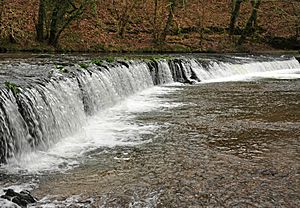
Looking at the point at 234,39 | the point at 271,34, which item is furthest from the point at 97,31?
the point at 271,34

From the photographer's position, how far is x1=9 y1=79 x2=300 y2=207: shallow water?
A: 5141 mm

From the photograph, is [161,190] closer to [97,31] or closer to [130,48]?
[130,48]

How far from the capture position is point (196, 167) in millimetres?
6234

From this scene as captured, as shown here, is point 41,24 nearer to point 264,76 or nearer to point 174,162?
point 264,76

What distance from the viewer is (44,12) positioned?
22531 mm

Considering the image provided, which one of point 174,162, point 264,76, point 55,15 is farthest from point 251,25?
point 174,162

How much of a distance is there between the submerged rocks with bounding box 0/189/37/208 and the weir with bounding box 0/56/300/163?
155cm

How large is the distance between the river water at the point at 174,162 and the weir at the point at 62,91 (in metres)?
0.31

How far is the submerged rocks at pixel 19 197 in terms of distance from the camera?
15.7 ft

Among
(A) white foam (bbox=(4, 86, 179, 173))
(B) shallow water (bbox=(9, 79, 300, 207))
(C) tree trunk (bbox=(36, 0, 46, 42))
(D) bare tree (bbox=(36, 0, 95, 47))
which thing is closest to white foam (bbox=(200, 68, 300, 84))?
(A) white foam (bbox=(4, 86, 179, 173))

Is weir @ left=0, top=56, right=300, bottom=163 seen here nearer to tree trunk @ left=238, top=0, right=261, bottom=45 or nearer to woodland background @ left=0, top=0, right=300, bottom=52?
woodland background @ left=0, top=0, right=300, bottom=52

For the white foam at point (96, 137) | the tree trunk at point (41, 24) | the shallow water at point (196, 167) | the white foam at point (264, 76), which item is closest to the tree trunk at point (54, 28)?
the tree trunk at point (41, 24)

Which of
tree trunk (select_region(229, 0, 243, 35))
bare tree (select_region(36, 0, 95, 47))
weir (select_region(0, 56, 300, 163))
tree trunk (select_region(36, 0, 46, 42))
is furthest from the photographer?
tree trunk (select_region(229, 0, 243, 35))

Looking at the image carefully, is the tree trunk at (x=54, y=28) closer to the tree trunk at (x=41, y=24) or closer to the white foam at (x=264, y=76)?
the tree trunk at (x=41, y=24)
